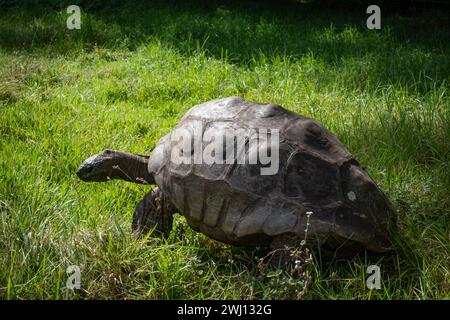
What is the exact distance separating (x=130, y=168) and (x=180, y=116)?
1.72 meters

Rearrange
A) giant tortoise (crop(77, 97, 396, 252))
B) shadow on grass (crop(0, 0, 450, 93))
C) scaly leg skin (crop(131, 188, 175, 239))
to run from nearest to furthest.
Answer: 1. giant tortoise (crop(77, 97, 396, 252))
2. scaly leg skin (crop(131, 188, 175, 239))
3. shadow on grass (crop(0, 0, 450, 93))

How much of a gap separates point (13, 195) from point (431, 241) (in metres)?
2.34

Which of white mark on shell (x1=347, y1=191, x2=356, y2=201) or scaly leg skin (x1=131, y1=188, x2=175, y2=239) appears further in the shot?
scaly leg skin (x1=131, y1=188, x2=175, y2=239)

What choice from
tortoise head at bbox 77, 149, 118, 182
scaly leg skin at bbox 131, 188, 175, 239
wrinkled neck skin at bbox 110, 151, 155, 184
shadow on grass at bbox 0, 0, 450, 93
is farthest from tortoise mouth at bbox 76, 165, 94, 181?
shadow on grass at bbox 0, 0, 450, 93

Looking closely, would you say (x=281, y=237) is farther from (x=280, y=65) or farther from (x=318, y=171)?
(x=280, y=65)

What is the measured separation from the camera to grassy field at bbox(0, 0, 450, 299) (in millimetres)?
2832

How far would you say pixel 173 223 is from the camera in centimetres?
354

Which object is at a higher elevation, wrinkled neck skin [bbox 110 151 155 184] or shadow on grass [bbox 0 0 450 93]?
shadow on grass [bbox 0 0 450 93]

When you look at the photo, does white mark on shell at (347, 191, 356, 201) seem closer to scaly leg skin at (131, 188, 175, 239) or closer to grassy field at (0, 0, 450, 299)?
→ grassy field at (0, 0, 450, 299)

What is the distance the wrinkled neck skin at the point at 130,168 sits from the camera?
3.52 meters

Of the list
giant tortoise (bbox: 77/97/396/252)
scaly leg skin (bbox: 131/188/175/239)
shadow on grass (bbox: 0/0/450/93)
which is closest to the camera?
giant tortoise (bbox: 77/97/396/252)

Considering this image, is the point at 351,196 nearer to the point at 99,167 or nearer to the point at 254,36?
the point at 99,167

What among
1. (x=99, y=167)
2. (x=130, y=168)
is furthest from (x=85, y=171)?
(x=130, y=168)

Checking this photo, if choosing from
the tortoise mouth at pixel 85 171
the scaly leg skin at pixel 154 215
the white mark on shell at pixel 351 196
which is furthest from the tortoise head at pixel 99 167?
the white mark on shell at pixel 351 196
